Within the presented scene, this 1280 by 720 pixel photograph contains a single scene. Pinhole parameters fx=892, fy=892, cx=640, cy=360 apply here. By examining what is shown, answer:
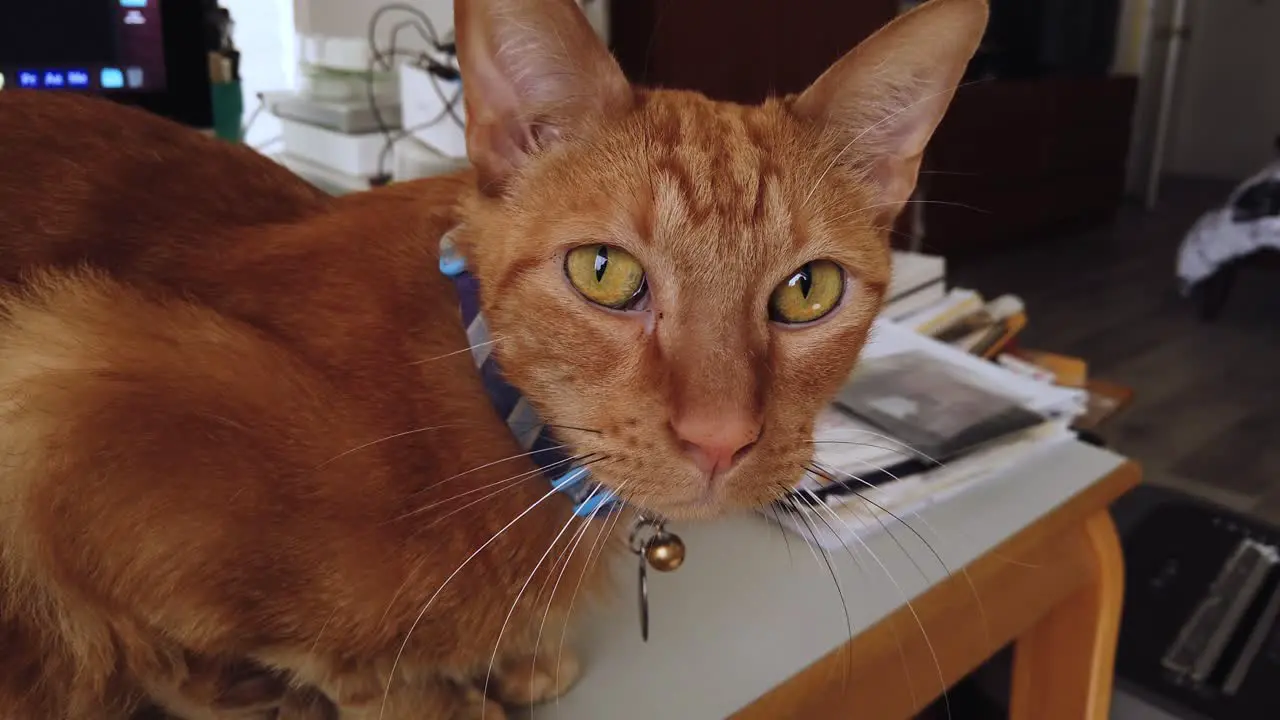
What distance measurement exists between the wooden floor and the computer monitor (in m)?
2.58

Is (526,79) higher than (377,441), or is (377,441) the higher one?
(526,79)

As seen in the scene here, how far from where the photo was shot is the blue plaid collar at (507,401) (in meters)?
0.60

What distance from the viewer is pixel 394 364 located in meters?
0.58

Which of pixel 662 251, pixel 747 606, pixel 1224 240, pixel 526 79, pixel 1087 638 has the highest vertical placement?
pixel 526 79

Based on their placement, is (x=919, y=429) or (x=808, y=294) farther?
(x=919, y=429)

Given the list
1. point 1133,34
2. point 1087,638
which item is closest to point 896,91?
point 1087,638

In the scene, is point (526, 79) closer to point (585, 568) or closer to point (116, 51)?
point (585, 568)

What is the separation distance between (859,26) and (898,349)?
130 cm

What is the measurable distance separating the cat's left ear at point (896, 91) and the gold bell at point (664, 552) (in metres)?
0.32

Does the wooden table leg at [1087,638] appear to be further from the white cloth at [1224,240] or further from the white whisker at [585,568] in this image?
the white cloth at [1224,240]

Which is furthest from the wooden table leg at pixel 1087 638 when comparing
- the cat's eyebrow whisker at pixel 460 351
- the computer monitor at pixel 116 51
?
the computer monitor at pixel 116 51

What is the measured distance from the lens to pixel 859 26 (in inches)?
85.5

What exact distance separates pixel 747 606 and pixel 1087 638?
43cm

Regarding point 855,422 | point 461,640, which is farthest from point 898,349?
point 461,640
